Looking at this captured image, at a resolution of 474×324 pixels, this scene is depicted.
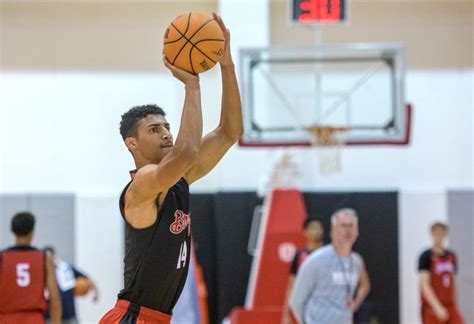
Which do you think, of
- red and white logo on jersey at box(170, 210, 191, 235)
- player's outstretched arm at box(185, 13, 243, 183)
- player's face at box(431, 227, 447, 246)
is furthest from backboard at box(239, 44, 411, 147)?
red and white logo on jersey at box(170, 210, 191, 235)

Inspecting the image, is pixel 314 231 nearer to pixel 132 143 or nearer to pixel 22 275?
pixel 22 275

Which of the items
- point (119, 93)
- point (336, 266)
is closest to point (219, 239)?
point (119, 93)

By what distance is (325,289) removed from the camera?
6344 millimetres

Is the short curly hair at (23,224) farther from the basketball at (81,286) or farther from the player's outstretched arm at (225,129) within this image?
the player's outstretched arm at (225,129)

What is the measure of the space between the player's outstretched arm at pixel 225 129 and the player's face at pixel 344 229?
2543 millimetres

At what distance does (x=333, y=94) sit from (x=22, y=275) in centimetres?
477

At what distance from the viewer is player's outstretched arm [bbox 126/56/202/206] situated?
130 inches

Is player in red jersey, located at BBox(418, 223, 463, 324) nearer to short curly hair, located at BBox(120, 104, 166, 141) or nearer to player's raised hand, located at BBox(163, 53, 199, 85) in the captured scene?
short curly hair, located at BBox(120, 104, 166, 141)

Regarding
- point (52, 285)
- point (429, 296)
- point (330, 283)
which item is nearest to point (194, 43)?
point (330, 283)

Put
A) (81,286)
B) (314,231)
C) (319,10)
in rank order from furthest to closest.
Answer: (319,10) < (81,286) < (314,231)

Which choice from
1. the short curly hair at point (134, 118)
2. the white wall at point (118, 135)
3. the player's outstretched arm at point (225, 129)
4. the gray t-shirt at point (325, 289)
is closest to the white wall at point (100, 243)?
the white wall at point (118, 135)

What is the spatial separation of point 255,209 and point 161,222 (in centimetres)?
A: 746

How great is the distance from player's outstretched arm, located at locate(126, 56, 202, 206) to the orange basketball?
113 millimetres

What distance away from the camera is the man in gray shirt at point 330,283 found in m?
6.32
